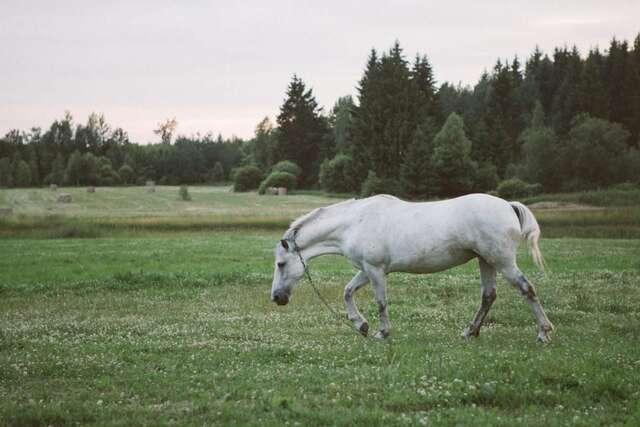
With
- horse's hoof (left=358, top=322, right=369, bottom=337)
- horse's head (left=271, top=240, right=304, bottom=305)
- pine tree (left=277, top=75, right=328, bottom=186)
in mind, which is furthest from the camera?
pine tree (left=277, top=75, right=328, bottom=186)

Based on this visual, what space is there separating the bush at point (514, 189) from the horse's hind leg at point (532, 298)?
6036 cm

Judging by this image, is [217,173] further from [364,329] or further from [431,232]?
[431,232]

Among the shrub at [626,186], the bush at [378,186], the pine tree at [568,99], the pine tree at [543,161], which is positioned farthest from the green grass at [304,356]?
the pine tree at [568,99]

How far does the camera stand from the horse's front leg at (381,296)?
11492mm

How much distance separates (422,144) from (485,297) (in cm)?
6173

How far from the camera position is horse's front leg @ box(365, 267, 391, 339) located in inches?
452

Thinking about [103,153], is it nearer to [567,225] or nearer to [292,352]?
[567,225]

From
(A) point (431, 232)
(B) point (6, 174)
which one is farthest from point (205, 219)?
(B) point (6, 174)

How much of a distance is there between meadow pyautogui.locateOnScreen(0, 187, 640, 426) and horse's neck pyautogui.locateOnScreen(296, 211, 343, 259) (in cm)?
155

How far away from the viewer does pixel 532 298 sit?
10922 mm

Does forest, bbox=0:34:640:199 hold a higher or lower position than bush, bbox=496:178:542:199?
higher

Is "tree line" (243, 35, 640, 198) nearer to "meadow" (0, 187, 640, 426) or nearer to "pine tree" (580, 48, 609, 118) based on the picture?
"pine tree" (580, 48, 609, 118)

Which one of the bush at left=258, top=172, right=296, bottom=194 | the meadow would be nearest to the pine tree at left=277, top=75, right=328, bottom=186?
the bush at left=258, top=172, right=296, bottom=194

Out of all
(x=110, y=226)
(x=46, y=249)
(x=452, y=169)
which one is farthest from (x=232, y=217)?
(x=452, y=169)
